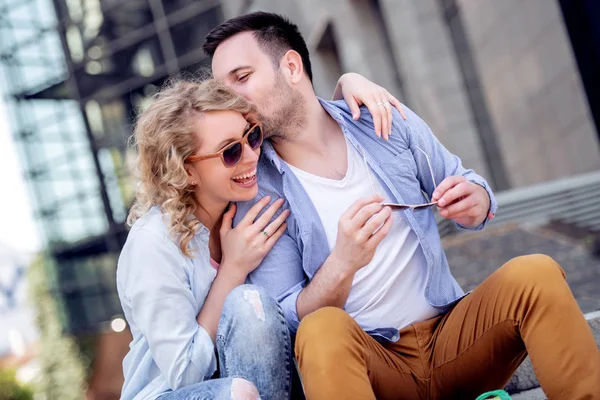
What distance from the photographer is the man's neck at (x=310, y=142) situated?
2.82 meters

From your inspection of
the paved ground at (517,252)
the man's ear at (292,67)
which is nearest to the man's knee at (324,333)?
the man's ear at (292,67)

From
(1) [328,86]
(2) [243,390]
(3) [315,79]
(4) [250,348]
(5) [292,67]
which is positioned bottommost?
(2) [243,390]

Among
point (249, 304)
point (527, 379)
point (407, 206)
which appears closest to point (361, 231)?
point (407, 206)

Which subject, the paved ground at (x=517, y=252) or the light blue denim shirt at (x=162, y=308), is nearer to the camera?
the light blue denim shirt at (x=162, y=308)

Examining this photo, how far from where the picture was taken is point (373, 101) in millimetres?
2770

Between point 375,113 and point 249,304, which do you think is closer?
point 249,304

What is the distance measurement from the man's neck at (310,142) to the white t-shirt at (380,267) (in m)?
0.12

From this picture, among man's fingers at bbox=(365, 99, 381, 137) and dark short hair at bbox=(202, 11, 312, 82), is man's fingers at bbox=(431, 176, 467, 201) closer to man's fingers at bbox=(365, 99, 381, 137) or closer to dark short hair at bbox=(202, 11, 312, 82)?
man's fingers at bbox=(365, 99, 381, 137)

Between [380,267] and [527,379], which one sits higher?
[380,267]

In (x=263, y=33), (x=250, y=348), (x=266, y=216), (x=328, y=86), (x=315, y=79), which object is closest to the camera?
(x=250, y=348)

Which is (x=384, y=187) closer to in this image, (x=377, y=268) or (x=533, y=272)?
(x=377, y=268)

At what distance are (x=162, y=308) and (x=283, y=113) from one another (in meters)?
1.00

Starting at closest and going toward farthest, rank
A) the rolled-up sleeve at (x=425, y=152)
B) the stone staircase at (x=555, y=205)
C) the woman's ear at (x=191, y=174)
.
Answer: the woman's ear at (x=191, y=174), the rolled-up sleeve at (x=425, y=152), the stone staircase at (x=555, y=205)

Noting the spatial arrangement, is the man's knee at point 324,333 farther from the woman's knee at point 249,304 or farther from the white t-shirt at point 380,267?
the white t-shirt at point 380,267
